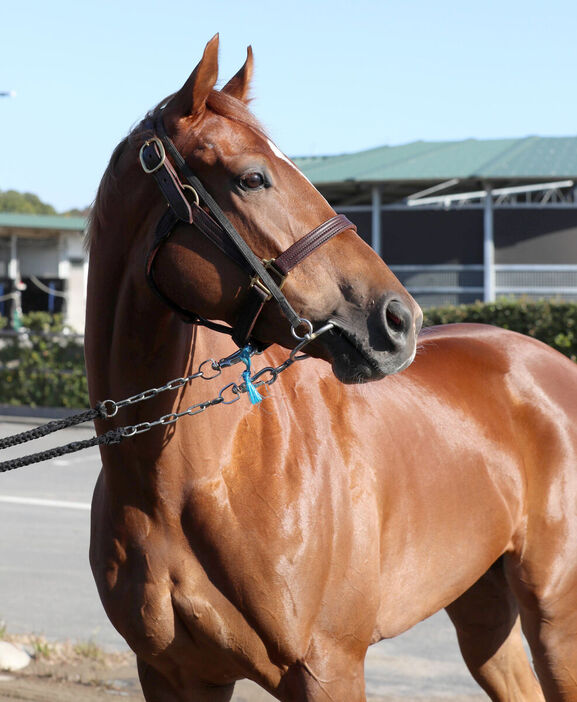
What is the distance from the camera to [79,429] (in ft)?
46.2

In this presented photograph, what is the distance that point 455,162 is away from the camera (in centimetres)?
2269

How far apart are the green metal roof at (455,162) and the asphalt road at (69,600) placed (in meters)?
14.0

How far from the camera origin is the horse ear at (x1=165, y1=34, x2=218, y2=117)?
2.21m

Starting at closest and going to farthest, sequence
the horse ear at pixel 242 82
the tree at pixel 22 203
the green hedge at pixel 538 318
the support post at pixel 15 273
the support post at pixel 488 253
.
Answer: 1. the horse ear at pixel 242 82
2. the green hedge at pixel 538 318
3. the support post at pixel 488 253
4. the support post at pixel 15 273
5. the tree at pixel 22 203

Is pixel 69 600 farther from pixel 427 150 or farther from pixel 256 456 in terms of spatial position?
pixel 427 150

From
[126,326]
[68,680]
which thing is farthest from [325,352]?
[68,680]

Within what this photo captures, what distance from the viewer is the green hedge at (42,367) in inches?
607

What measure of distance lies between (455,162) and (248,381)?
2131 cm

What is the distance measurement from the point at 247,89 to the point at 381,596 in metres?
1.62

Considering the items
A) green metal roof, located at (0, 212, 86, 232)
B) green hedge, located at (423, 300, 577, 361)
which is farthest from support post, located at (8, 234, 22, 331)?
green hedge, located at (423, 300, 577, 361)

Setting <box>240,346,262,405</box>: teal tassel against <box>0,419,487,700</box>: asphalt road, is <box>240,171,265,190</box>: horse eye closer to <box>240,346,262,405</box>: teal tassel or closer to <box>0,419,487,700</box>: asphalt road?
<box>240,346,262,405</box>: teal tassel

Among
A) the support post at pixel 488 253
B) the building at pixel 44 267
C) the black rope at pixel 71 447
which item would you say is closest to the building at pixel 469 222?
the support post at pixel 488 253

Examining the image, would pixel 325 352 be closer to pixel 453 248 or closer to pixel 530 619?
pixel 530 619

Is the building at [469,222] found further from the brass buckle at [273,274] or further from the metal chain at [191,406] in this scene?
the brass buckle at [273,274]
